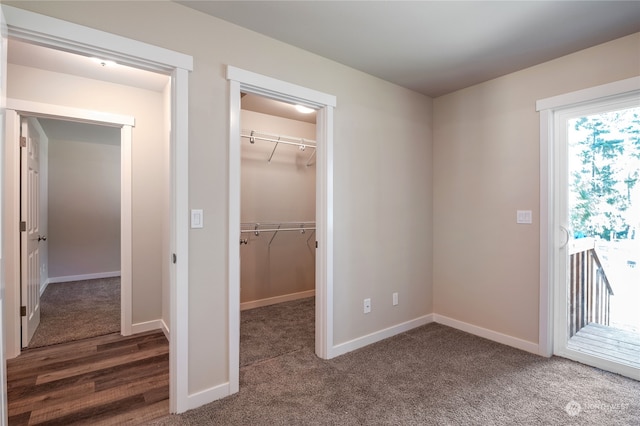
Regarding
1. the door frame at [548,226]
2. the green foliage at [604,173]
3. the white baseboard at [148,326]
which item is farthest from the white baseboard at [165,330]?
the green foliage at [604,173]

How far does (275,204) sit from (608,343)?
3570 millimetres

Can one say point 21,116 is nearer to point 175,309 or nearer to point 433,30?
point 175,309

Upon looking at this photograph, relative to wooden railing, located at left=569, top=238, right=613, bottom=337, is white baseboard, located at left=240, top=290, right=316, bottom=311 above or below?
below

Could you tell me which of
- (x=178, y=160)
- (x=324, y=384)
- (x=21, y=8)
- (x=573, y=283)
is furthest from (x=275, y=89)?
(x=573, y=283)

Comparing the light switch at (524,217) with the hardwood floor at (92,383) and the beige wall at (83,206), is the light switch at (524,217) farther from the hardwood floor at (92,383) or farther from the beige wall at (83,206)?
the beige wall at (83,206)

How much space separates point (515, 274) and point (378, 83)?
217 cm

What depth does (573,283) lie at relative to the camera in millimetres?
2676

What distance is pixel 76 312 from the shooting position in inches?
150

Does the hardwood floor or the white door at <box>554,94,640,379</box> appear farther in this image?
the white door at <box>554,94,640,379</box>


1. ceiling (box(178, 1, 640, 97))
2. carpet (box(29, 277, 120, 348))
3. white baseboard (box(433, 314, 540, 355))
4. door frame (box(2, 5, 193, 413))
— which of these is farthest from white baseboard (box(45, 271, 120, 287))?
white baseboard (box(433, 314, 540, 355))

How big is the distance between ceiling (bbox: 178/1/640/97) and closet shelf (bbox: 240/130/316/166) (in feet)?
5.21

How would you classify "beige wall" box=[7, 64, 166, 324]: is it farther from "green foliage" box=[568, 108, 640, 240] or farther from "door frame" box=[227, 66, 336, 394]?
"green foliage" box=[568, 108, 640, 240]

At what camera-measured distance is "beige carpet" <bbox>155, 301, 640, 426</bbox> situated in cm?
187

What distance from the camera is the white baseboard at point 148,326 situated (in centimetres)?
320
